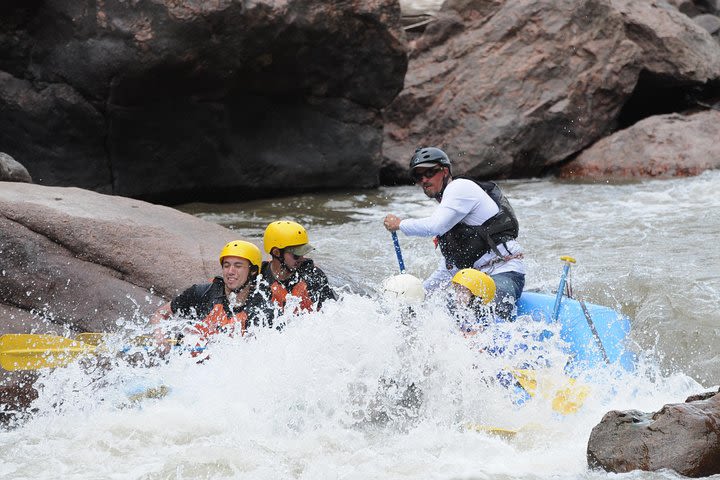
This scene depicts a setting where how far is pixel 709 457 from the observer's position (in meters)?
4.17

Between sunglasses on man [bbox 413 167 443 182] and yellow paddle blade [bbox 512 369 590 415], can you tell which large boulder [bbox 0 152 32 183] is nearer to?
sunglasses on man [bbox 413 167 443 182]

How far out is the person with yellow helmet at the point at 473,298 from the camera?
218 inches

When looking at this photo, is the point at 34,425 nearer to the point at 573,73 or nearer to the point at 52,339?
the point at 52,339

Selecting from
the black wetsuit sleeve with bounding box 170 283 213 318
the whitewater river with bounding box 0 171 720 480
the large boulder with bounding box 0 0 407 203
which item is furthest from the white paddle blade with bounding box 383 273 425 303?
the large boulder with bounding box 0 0 407 203

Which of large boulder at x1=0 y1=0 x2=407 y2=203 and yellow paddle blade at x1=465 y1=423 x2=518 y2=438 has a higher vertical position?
large boulder at x1=0 y1=0 x2=407 y2=203

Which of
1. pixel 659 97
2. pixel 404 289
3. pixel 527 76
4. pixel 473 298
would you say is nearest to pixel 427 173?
pixel 404 289

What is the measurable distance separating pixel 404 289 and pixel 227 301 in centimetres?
103

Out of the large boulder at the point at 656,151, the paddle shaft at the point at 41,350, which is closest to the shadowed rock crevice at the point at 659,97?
the large boulder at the point at 656,151

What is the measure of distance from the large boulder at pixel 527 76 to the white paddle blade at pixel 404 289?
26.1 ft

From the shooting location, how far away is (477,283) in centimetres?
560

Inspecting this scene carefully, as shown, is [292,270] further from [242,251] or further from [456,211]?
[456,211]

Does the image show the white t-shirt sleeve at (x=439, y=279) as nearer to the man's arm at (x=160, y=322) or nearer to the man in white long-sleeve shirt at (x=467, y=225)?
the man in white long-sleeve shirt at (x=467, y=225)

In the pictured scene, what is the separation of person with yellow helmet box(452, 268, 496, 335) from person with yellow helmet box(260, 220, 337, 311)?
2.71ft

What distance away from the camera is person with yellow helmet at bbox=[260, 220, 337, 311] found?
5910 millimetres
